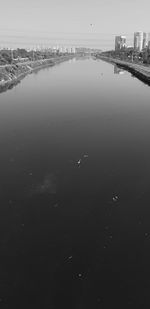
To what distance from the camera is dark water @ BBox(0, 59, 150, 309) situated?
11812mm

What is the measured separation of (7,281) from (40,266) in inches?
53.5

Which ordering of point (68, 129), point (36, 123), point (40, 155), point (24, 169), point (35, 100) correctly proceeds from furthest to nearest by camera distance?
point (35, 100) < point (36, 123) < point (68, 129) < point (40, 155) < point (24, 169)

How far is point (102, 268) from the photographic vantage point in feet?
42.0

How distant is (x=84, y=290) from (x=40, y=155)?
1411cm

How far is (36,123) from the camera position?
35.1m

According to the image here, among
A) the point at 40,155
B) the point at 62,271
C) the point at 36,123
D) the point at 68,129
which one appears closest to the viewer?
the point at 62,271

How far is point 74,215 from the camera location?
16.5 metres

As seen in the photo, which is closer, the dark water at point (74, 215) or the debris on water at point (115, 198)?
the dark water at point (74, 215)

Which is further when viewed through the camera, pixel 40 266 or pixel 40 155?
pixel 40 155

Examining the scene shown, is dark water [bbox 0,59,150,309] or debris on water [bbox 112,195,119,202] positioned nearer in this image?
dark water [bbox 0,59,150,309]

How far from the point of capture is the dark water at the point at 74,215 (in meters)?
11.8

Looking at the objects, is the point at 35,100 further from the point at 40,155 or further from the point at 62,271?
the point at 62,271

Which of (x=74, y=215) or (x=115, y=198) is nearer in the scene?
(x=74, y=215)

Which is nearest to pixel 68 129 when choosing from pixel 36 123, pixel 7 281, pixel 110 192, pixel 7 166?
pixel 36 123
